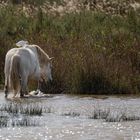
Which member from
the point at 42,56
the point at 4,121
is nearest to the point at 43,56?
the point at 42,56

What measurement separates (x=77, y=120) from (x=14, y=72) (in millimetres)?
4571

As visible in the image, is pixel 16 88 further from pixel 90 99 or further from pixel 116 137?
pixel 116 137

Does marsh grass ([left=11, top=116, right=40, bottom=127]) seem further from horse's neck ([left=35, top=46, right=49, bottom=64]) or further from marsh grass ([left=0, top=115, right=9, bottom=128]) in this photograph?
horse's neck ([left=35, top=46, right=49, bottom=64])

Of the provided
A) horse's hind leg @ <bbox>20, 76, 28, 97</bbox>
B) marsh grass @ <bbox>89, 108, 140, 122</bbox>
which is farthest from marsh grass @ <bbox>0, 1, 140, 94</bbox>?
marsh grass @ <bbox>89, 108, 140, 122</bbox>

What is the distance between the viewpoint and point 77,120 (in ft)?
40.9

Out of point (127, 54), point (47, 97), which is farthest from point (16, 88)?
point (127, 54)

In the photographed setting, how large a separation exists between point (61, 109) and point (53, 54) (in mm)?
5302

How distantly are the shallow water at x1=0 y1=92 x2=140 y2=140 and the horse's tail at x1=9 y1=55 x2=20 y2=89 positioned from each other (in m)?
0.64

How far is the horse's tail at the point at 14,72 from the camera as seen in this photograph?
16609mm

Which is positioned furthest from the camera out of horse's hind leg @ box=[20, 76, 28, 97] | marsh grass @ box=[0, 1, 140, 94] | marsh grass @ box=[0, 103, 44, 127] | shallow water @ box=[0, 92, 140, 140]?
marsh grass @ box=[0, 1, 140, 94]

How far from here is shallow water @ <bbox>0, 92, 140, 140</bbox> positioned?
10.9 m

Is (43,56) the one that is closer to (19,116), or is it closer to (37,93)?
(37,93)

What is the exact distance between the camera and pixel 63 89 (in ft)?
58.6

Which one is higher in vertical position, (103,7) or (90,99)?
(103,7)
